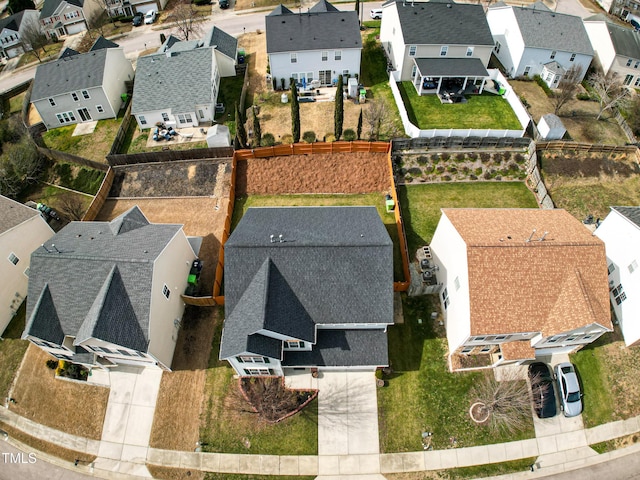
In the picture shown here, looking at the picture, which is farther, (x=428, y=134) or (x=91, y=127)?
(x=91, y=127)

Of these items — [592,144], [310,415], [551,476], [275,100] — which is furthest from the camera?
[275,100]

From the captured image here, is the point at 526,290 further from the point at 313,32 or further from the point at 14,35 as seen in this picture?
the point at 14,35

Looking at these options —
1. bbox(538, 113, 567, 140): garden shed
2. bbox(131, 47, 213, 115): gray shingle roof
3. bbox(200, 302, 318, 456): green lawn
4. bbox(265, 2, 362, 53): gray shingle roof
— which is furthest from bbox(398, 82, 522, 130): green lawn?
bbox(200, 302, 318, 456): green lawn

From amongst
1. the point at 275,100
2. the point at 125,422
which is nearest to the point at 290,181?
the point at 275,100

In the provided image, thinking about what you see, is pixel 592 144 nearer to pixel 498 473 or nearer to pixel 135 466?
pixel 498 473

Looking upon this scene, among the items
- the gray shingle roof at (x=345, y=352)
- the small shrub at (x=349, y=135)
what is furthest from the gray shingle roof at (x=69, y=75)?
the gray shingle roof at (x=345, y=352)

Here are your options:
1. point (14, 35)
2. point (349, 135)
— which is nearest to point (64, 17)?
point (14, 35)
